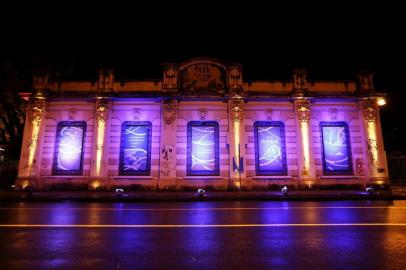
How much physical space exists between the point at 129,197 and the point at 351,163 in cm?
1519

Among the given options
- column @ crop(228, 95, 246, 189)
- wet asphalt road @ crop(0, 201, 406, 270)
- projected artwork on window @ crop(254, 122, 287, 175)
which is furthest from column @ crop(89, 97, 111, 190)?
projected artwork on window @ crop(254, 122, 287, 175)

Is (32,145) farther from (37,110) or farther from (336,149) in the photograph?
(336,149)

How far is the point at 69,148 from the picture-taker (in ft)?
60.5

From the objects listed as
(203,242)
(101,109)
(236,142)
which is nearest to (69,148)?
(101,109)

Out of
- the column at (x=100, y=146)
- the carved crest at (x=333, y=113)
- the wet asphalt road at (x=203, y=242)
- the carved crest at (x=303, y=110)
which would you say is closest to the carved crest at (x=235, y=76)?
the carved crest at (x=303, y=110)

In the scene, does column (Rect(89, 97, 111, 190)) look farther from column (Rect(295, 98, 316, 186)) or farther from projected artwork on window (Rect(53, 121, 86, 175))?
column (Rect(295, 98, 316, 186))

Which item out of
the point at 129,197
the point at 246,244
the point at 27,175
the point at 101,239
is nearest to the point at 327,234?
the point at 246,244

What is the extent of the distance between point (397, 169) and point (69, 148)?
81.3 ft

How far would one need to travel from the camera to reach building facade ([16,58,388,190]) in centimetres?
1792

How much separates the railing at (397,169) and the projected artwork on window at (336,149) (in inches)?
193

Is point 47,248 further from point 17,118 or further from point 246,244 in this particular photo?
point 17,118

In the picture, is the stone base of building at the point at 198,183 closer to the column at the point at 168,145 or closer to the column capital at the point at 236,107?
the column at the point at 168,145

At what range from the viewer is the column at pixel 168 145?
17.7 metres

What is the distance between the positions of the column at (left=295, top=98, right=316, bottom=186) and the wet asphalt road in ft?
32.3
